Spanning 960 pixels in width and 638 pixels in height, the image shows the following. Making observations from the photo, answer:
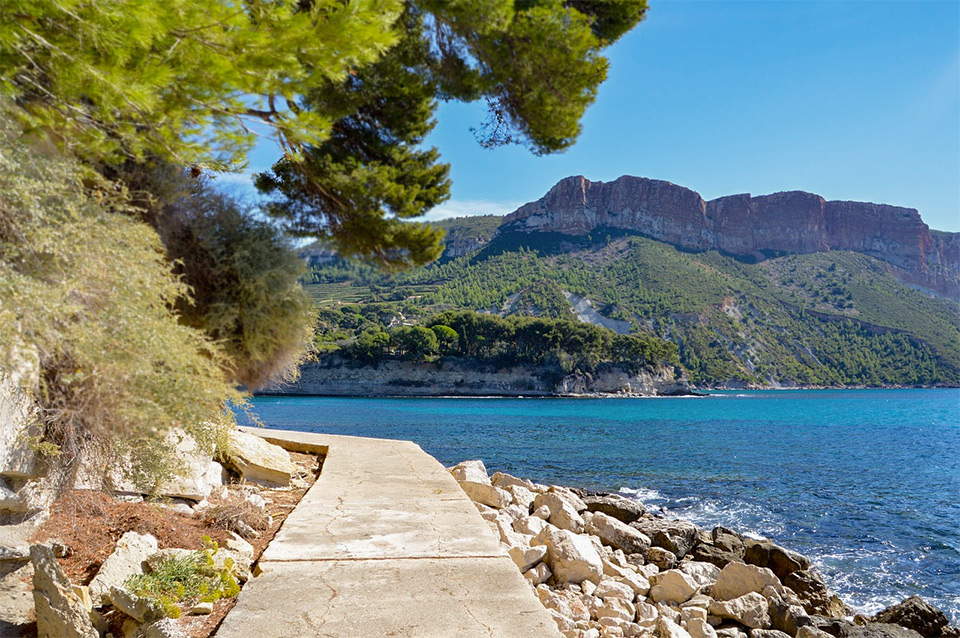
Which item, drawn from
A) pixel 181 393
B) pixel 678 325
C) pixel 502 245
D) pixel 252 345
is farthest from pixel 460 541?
pixel 502 245

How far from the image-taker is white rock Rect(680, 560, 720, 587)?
692 cm

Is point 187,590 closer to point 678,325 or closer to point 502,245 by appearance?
point 678,325

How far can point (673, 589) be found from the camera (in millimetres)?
5867

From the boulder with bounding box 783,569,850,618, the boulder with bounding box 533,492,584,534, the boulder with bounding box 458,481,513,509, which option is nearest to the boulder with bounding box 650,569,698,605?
the boulder with bounding box 533,492,584,534

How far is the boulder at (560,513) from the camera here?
7406 millimetres

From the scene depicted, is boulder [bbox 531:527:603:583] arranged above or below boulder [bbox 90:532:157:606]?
below

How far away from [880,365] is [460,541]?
123 metres

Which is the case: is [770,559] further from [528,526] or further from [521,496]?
[528,526]

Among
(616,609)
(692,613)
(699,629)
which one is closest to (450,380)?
(692,613)

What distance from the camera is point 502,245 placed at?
11350cm

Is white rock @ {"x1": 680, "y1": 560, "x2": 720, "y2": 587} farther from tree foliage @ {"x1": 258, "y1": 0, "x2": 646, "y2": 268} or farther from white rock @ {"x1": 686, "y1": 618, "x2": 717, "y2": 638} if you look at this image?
tree foliage @ {"x1": 258, "y1": 0, "x2": 646, "y2": 268}

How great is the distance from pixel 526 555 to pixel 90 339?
380cm

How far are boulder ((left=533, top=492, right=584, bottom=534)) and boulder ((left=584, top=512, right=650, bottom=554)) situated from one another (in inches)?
11.5

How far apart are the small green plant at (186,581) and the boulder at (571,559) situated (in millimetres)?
3076
